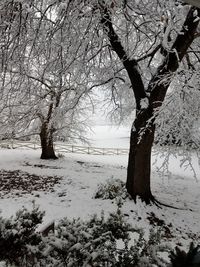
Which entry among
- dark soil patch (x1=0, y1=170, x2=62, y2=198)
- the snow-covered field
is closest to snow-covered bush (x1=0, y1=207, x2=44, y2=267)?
the snow-covered field

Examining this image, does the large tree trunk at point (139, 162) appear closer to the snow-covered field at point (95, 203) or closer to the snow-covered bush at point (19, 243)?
the snow-covered field at point (95, 203)

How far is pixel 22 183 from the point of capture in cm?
1157

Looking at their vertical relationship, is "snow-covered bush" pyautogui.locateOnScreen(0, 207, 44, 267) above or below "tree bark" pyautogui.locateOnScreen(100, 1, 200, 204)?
below

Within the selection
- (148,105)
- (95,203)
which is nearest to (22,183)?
(95,203)

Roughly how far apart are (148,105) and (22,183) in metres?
5.67

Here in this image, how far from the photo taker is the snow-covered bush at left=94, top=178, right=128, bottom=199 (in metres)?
9.41

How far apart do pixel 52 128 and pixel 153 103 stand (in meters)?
8.94

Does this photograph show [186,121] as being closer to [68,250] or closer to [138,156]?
[138,156]

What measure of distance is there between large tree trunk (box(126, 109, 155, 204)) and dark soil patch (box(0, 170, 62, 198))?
3000 mm

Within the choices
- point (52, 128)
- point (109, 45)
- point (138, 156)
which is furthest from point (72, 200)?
point (52, 128)

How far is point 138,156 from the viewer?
925 cm

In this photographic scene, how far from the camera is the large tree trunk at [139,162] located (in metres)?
9.10

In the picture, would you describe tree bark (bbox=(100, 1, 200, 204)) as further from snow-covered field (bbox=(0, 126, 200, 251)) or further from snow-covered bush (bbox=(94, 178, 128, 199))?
snow-covered field (bbox=(0, 126, 200, 251))

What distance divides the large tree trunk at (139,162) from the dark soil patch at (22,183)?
300 centimetres
